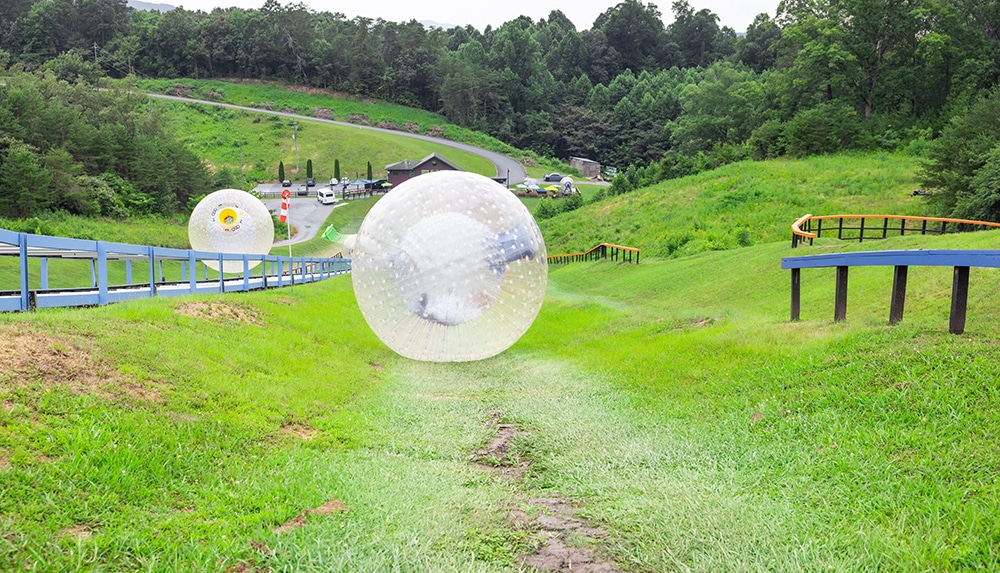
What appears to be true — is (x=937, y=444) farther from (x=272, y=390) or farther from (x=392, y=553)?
(x=272, y=390)

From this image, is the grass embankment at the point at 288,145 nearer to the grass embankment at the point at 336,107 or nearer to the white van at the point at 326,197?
the grass embankment at the point at 336,107

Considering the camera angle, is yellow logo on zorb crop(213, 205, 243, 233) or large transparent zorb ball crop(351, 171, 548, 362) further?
yellow logo on zorb crop(213, 205, 243, 233)

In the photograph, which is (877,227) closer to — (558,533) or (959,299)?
(959,299)

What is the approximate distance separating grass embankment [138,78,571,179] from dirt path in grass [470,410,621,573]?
316 feet

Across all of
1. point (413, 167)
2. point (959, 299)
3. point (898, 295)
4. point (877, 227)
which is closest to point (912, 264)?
point (959, 299)

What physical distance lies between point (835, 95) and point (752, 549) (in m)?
63.1

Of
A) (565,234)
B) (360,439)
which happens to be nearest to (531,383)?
(360,439)

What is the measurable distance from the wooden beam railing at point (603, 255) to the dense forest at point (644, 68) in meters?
12.0

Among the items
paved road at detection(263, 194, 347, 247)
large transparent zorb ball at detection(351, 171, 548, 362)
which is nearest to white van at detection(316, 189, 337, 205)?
paved road at detection(263, 194, 347, 247)

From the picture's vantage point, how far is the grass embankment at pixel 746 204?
30.8 m

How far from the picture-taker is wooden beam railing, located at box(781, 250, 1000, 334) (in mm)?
6516

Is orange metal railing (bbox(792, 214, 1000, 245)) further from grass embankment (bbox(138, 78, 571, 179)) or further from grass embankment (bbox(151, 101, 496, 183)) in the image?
grass embankment (bbox(138, 78, 571, 179))

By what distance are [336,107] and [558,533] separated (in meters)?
116

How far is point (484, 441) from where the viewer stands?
6.75 m
